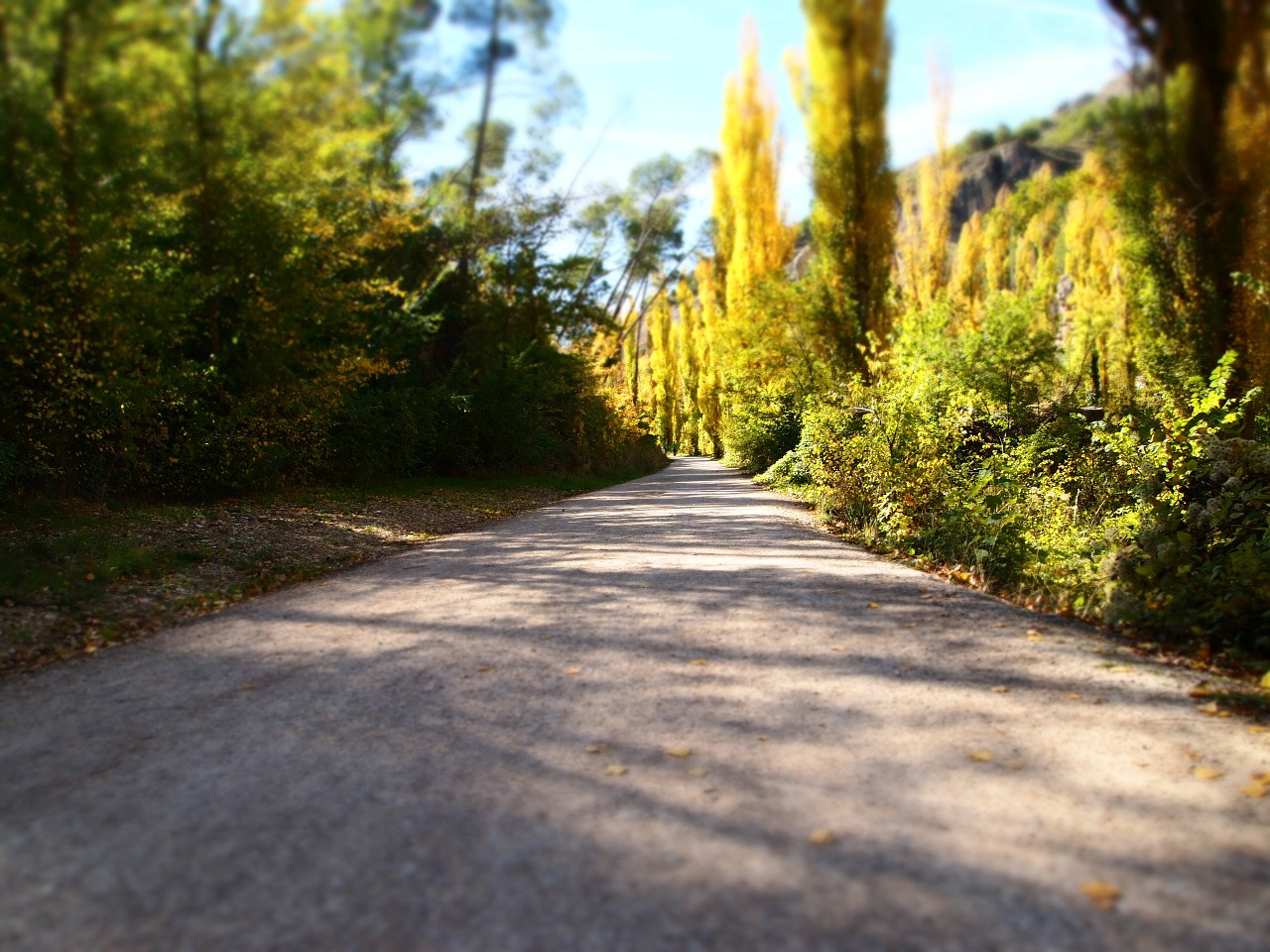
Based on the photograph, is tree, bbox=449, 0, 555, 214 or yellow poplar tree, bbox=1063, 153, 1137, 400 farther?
yellow poplar tree, bbox=1063, 153, 1137, 400

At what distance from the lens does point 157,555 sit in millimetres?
Answer: 7262

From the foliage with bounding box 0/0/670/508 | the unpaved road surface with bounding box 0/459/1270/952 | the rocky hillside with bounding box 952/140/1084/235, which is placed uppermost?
the rocky hillside with bounding box 952/140/1084/235

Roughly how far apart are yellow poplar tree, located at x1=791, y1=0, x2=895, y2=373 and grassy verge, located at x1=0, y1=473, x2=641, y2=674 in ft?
26.8

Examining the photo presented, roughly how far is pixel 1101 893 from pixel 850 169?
14.4m

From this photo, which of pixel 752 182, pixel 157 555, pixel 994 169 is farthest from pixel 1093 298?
pixel 994 169

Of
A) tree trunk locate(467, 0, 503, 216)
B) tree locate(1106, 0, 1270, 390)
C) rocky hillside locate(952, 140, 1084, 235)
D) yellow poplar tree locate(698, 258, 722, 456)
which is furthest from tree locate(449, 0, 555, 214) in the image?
rocky hillside locate(952, 140, 1084, 235)

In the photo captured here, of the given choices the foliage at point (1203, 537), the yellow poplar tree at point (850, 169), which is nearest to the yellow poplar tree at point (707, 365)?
the yellow poplar tree at point (850, 169)

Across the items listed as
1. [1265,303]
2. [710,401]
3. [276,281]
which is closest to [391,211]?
[276,281]

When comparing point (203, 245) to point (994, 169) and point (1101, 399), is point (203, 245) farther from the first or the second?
point (994, 169)

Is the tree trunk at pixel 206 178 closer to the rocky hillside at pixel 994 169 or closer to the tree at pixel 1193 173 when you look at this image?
the tree at pixel 1193 173

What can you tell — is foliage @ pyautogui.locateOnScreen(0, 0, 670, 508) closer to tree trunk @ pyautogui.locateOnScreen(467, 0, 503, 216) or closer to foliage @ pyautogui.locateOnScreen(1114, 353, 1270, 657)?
tree trunk @ pyautogui.locateOnScreen(467, 0, 503, 216)

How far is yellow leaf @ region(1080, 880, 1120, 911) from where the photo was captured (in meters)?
2.24

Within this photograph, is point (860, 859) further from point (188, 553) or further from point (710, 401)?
point (710, 401)

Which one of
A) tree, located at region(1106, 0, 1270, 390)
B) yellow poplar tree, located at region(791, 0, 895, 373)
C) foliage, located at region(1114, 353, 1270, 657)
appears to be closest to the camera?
foliage, located at region(1114, 353, 1270, 657)
